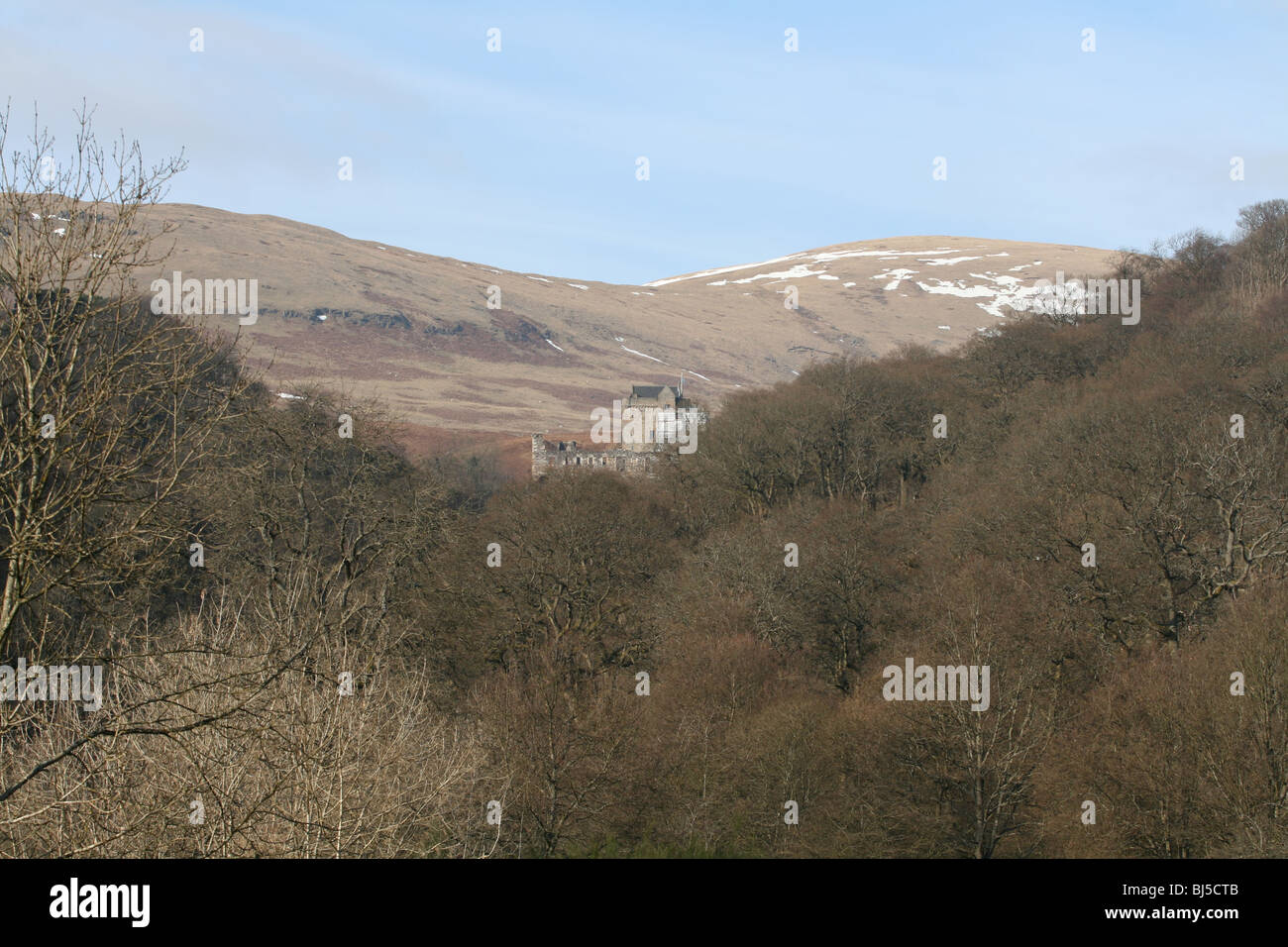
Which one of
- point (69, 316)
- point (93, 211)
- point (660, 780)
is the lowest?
point (660, 780)

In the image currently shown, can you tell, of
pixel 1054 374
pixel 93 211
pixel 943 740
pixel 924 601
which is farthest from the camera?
pixel 1054 374

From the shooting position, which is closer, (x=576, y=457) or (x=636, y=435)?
(x=576, y=457)

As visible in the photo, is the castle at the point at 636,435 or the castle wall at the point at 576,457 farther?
the castle at the point at 636,435

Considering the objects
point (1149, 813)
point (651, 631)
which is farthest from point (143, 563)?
point (651, 631)

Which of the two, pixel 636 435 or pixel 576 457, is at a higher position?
pixel 636 435

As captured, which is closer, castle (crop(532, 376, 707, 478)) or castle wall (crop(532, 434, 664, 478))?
Result: castle wall (crop(532, 434, 664, 478))

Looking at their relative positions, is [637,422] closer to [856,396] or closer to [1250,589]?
[856,396]
